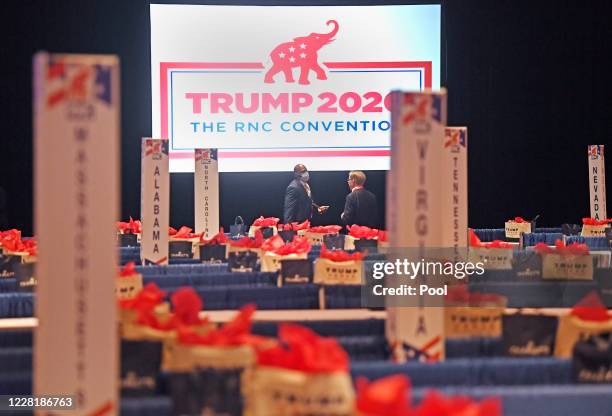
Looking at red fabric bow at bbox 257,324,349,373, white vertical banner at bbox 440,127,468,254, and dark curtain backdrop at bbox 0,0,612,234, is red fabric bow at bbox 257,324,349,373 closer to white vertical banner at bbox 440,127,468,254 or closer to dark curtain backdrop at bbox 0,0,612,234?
white vertical banner at bbox 440,127,468,254

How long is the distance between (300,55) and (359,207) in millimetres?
3052

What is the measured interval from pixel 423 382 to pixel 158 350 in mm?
650

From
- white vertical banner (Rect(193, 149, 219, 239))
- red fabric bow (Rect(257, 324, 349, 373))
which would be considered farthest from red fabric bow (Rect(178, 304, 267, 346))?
white vertical banner (Rect(193, 149, 219, 239))

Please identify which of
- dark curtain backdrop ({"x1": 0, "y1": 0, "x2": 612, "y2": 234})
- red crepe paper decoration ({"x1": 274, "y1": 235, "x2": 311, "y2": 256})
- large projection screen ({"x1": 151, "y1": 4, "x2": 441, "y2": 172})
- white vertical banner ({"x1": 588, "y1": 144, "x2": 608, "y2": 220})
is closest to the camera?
red crepe paper decoration ({"x1": 274, "y1": 235, "x2": 311, "y2": 256})

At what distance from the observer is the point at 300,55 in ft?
31.8

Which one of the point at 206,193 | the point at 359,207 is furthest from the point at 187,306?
the point at 359,207

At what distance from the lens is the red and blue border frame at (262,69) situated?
9570mm

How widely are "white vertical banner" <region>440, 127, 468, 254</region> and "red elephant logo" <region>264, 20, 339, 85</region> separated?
252 inches

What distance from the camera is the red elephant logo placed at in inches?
382

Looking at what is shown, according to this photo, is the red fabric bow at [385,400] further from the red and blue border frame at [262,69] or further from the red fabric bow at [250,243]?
the red and blue border frame at [262,69]

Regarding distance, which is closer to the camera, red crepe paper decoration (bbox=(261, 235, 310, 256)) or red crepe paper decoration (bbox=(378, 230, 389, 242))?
red crepe paper decoration (bbox=(261, 235, 310, 256))

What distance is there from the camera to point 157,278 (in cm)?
363

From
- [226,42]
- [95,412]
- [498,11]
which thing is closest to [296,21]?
[226,42]

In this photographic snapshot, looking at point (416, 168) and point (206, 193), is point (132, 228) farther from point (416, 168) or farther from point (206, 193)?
point (416, 168)
